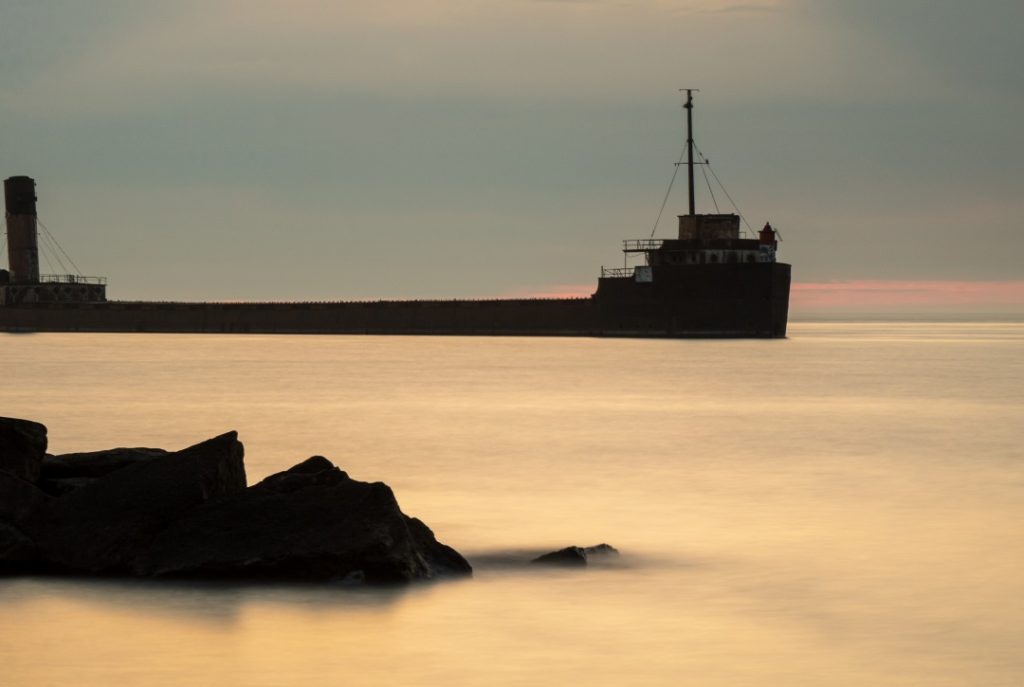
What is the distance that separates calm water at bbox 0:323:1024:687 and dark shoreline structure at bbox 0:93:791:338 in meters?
32.2

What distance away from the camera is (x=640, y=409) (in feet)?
123

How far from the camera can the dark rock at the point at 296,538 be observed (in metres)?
12.2

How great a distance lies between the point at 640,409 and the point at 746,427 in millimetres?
5407

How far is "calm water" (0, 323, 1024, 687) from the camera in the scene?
1032cm

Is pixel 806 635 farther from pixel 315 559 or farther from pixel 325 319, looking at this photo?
pixel 325 319

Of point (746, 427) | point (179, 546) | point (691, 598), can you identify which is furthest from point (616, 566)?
point (746, 427)

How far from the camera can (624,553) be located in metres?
14.7

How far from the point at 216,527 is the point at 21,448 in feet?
9.78

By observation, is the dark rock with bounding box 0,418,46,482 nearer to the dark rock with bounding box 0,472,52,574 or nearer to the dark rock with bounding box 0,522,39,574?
the dark rock with bounding box 0,472,52,574

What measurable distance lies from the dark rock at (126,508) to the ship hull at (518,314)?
201 ft

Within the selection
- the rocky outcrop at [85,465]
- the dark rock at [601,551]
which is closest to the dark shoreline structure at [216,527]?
the dark rock at [601,551]

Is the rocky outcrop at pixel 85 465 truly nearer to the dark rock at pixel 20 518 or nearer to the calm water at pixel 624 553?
the dark rock at pixel 20 518

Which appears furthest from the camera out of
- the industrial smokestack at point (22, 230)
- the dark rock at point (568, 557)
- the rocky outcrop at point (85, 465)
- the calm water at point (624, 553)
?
the industrial smokestack at point (22, 230)

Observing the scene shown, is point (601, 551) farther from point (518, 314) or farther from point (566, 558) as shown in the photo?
point (518, 314)
